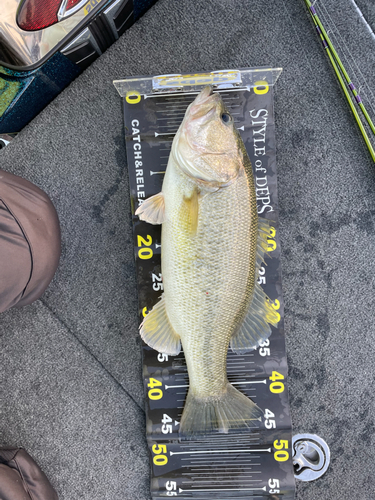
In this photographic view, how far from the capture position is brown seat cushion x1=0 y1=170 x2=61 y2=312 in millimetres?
1309

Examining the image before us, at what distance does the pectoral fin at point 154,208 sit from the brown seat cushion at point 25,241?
46 cm

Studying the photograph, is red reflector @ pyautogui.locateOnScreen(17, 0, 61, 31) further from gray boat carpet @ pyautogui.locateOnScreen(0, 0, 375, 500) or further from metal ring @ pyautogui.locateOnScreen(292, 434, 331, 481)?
metal ring @ pyautogui.locateOnScreen(292, 434, 331, 481)

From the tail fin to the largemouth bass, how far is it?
5cm

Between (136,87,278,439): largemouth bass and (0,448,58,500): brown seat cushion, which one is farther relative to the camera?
(0,448,58,500): brown seat cushion

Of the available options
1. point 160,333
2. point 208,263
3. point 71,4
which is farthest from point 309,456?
point 71,4

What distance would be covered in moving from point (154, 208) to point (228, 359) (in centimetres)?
78

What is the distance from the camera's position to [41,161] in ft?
5.35

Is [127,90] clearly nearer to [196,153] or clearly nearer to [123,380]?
[196,153]

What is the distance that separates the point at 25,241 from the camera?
→ 1.36 metres

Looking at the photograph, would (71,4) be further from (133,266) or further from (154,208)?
(133,266)

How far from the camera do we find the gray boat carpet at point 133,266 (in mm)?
1616

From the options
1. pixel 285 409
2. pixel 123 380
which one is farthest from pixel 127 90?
pixel 285 409

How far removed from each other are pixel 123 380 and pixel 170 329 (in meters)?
0.44

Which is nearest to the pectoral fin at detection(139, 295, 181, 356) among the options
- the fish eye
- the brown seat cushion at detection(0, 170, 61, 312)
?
the brown seat cushion at detection(0, 170, 61, 312)
